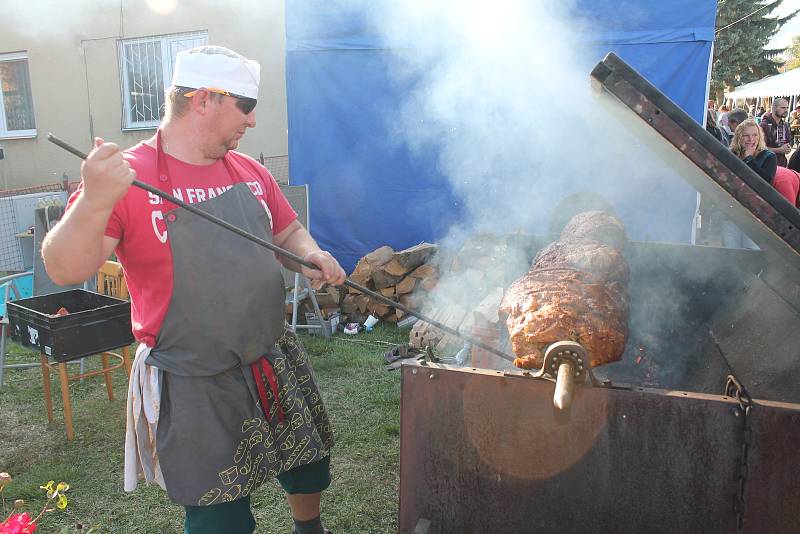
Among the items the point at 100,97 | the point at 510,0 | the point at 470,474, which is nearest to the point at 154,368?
the point at 470,474

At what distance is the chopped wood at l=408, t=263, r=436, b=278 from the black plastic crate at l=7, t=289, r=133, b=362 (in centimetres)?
308

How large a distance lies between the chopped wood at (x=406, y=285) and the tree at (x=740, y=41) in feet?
108

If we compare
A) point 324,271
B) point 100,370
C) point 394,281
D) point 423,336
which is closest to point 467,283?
point 423,336

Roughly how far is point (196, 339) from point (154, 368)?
21 centimetres

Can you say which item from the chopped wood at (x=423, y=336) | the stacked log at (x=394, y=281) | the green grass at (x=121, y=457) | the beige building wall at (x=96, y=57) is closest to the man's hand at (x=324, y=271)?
the green grass at (x=121, y=457)

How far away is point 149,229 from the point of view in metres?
1.96

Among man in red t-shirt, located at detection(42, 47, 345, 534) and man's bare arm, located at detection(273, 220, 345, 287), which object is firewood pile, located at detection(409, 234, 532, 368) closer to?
man's bare arm, located at detection(273, 220, 345, 287)

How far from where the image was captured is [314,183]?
692 centimetres

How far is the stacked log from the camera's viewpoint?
6.30 m

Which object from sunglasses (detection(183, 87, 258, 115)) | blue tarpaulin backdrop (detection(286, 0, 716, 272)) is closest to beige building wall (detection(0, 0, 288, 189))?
blue tarpaulin backdrop (detection(286, 0, 716, 272))

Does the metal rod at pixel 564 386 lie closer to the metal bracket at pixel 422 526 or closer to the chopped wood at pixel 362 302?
the metal bracket at pixel 422 526

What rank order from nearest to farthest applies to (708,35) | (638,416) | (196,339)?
(638,416)
(196,339)
(708,35)

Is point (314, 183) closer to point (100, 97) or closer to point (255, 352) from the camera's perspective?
point (255, 352)

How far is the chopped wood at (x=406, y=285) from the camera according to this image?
6.29 metres
